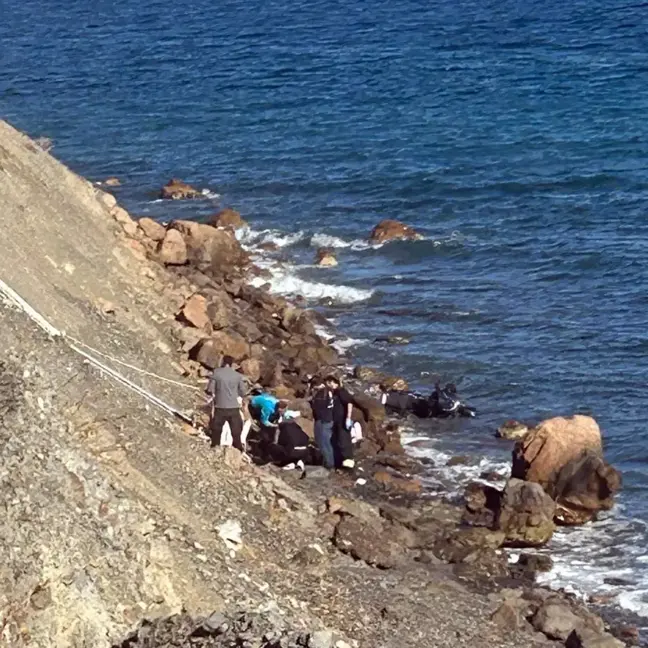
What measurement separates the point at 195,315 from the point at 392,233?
45.3 feet

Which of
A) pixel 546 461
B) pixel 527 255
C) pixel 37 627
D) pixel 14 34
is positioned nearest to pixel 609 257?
pixel 527 255

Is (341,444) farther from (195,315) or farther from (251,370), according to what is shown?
(195,315)

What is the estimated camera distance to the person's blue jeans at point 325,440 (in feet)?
78.3

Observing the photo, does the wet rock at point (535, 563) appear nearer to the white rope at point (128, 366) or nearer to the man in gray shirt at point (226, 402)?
the man in gray shirt at point (226, 402)

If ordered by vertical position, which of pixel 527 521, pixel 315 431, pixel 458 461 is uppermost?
pixel 315 431

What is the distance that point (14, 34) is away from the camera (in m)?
76.3

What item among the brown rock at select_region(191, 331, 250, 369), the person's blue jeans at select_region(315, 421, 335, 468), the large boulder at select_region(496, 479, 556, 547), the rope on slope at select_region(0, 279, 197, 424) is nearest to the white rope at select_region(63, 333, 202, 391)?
the rope on slope at select_region(0, 279, 197, 424)

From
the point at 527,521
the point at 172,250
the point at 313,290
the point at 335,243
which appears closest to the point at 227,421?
the point at 527,521

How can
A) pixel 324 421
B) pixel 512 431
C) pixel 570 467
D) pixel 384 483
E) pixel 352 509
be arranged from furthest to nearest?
1. pixel 512 431
2. pixel 570 467
3. pixel 384 483
4. pixel 324 421
5. pixel 352 509

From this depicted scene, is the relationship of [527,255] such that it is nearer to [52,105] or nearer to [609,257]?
[609,257]

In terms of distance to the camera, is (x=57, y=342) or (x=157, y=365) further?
(x=157, y=365)

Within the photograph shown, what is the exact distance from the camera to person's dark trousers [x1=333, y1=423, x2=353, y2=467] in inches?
946

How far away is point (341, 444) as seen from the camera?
24188mm

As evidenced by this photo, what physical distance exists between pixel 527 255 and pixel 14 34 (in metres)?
46.2
